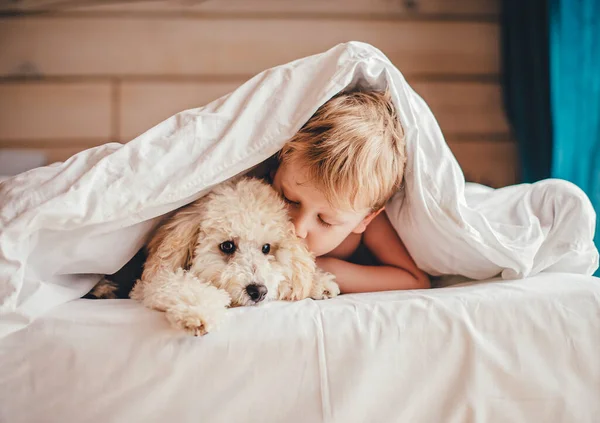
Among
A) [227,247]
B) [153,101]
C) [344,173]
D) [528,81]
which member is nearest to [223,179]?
[227,247]

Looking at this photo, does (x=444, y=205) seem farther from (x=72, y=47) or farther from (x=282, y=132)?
(x=72, y=47)

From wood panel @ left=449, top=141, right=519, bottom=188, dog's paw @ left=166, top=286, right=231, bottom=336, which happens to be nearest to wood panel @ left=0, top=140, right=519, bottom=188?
wood panel @ left=449, top=141, right=519, bottom=188

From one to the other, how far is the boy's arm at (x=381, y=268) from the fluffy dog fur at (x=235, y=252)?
10 cm

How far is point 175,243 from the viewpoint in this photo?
1.09 metres

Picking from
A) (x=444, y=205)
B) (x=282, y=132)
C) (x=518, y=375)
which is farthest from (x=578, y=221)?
(x=282, y=132)

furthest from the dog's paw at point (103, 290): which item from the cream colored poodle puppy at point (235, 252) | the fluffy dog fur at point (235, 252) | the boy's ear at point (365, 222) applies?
the boy's ear at point (365, 222)

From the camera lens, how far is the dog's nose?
3.51 ft

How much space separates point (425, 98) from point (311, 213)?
5.10ft

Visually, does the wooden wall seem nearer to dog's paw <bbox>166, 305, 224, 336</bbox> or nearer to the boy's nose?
the boy's nose

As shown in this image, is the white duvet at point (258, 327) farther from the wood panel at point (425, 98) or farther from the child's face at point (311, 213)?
the wood panel at point (425, 98)

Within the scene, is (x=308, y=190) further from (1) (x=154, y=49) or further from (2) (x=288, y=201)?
(1) (x=154, y=49)

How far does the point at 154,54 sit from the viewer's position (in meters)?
2.43

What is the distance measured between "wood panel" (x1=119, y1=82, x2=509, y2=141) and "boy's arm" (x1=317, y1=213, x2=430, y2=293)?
1316mm

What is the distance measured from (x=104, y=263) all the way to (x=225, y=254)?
10.4 inches
